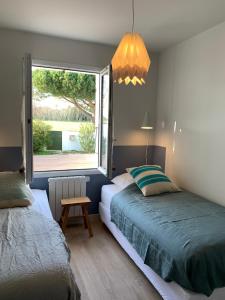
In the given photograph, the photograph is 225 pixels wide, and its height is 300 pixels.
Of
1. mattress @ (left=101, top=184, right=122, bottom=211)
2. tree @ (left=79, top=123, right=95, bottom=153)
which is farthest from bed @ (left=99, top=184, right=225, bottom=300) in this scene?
tree @ (left=79, top=123, right=95, bottom=153)

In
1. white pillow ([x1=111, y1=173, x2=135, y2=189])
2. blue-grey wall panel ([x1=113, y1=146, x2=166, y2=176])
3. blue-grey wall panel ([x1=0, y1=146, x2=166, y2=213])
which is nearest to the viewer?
blue-grey wall panel ([x1=0, y1=146, x2=166, y2=213])

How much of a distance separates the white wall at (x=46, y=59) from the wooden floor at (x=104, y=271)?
144 centimetres

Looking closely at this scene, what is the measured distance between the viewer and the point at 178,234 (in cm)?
189

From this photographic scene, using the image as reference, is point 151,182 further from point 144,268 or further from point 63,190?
point 63,190

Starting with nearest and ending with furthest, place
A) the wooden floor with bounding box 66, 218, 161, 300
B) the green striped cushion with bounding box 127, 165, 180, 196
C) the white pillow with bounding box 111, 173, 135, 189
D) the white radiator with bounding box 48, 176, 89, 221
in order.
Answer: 1. the wooden floor with bounding box 66, 218, 161, 300
2. the green striped cushion with bounding box 127, 165, 180, 196
3. the white pillow with bounding box 111, 173, 135, 189
4. the white radiator with bounding box 48, 176, 89, 221

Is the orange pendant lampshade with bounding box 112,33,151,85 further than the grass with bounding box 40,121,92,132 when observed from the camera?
No

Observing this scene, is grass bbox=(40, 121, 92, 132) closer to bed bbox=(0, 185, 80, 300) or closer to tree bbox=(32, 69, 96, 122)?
tree bbox=(32, 69, 96, 122)

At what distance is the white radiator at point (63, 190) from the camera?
10.4ft

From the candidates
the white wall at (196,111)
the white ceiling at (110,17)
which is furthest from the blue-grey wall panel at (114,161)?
the white ceiling at (110,17)

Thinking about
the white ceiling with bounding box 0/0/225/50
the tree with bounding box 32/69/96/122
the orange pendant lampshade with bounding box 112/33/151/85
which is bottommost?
the orange pendant lampshade with bounding box 112/33/151/85

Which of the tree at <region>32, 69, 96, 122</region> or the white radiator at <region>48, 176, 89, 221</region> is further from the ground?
the tree at <region>32, 69, 96, 122</region>

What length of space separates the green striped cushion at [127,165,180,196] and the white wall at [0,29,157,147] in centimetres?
71

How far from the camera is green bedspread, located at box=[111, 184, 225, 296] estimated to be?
5.38ft

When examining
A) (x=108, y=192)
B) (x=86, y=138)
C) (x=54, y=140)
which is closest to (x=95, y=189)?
(x=108, y=192)
